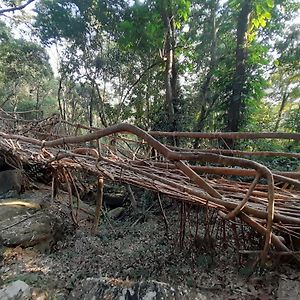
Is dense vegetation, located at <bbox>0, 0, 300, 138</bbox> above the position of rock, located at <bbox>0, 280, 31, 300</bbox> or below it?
above

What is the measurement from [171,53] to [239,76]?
6.72 ft

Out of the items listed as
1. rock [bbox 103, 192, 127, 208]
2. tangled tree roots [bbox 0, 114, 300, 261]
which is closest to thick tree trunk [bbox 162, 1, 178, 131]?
rock [bbox 103, 192, 127, 208]

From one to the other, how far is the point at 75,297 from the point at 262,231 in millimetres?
1847

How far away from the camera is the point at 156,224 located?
14.6 feet

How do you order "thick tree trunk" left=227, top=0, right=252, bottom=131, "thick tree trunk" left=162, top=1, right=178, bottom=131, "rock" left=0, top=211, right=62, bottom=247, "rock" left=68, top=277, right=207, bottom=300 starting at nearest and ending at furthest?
"rock" left=68, top=277, right=207, bottom=300 → "rock" left=0, top=211, right=62, bottom=247 → "thick tree trunk" left=227, top=0, right=252, bottom=131 → "thick tree trunk" left=162, top=1, right=178, bottom=131

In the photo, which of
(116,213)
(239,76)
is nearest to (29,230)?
(116,213)

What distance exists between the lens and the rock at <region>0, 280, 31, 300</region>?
2.35 meters

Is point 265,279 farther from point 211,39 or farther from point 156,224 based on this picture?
point 211,39

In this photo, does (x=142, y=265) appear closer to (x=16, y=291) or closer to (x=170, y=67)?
(x=16, y=291)

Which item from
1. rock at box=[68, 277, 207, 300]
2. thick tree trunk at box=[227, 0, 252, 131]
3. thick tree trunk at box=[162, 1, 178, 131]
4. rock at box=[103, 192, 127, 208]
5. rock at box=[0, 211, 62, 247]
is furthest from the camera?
thick tree trunk at box=[162, 1, 178, 131]

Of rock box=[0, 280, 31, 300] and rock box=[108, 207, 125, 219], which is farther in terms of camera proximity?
rock box=[108, 207, 125, 219]

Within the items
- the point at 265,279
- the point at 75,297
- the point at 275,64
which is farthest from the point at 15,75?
the point at 265,279

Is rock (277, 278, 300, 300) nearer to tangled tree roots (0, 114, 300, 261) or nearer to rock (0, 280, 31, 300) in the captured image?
tangled tree roots (0, 114, 300, 261)

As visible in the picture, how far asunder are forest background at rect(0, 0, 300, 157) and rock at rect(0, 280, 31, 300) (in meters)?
2.94
